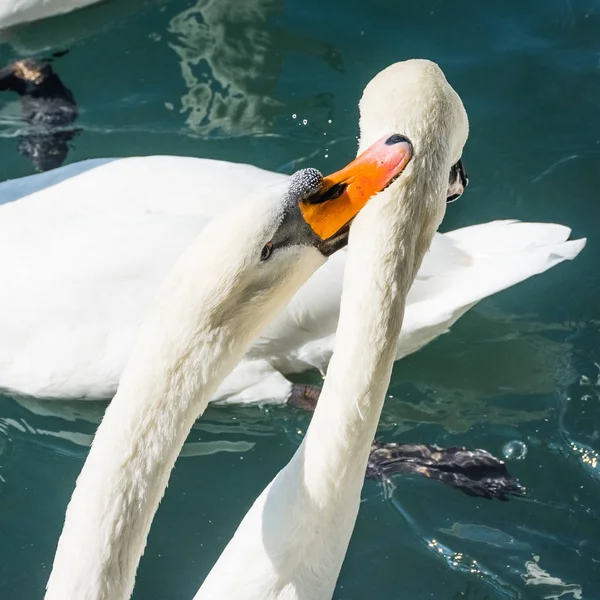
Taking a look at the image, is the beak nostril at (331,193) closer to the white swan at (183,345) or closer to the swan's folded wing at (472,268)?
the white swan at (183,345)

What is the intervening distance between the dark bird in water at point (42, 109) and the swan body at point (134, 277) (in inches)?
53.3

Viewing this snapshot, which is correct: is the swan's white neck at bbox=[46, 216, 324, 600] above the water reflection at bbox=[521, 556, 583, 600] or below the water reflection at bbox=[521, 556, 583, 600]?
above

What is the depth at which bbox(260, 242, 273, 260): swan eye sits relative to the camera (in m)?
3.18

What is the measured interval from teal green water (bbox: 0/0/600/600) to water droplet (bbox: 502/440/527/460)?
0.03 m

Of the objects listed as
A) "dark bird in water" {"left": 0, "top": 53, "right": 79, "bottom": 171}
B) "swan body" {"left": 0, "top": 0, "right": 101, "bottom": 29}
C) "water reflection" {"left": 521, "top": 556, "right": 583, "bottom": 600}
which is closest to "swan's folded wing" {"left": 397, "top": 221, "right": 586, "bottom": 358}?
"water reflection" {"left": 521, "top": 556, "right": 583, "bottom": 600}

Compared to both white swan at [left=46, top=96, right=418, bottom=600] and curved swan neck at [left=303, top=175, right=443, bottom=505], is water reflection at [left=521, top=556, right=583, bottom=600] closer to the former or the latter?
curved swan neck at [left=303, top=175, right=443, bottom=505]

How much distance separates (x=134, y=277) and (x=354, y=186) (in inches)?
79.8

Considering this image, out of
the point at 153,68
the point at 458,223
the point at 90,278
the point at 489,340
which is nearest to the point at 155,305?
the point at 90,278

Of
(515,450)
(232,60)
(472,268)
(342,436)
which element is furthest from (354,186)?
(232,60)

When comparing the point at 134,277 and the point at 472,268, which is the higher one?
the point at 134,277

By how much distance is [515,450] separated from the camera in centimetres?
532

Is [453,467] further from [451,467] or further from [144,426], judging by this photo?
[144,426]

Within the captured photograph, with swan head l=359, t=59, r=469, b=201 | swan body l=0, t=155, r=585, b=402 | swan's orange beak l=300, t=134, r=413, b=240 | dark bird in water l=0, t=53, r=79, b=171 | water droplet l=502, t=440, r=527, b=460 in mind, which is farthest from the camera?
dark bird in water l=0, t=53, r=79, b=171

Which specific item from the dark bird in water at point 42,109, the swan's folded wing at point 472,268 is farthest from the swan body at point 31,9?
the swan's folded wing at point 472,268
